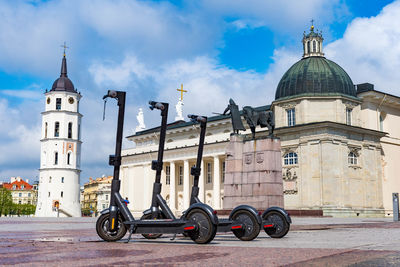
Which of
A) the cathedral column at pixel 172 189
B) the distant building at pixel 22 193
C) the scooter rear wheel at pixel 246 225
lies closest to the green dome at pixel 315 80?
the cathedral column at pixel 172 189

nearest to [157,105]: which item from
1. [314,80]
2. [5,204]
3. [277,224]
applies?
[277,224]

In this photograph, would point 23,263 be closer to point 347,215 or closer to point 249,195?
point 249,195

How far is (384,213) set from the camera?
55.0 meters

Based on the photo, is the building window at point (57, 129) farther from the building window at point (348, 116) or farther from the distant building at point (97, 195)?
the distant building at point (97, 195)

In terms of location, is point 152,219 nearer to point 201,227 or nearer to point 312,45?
point 201,227

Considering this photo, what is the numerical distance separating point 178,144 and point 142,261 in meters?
64.2

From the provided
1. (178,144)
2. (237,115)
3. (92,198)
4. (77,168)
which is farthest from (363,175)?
(92,198)

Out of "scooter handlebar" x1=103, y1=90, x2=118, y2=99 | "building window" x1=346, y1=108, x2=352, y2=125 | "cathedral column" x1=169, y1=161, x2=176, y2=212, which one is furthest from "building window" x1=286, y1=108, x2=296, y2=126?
"scooter handlebar" x1=103, y1=90, x2=118, y2=99

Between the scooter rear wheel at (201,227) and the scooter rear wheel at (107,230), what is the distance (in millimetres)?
1739

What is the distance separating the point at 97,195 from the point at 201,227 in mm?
173254

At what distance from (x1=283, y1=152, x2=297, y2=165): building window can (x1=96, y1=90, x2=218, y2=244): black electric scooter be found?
138 feet

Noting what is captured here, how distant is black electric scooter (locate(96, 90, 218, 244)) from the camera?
1112cm

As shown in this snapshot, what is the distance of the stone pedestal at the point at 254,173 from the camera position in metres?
22.8

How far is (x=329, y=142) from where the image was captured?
51281 millimetres
